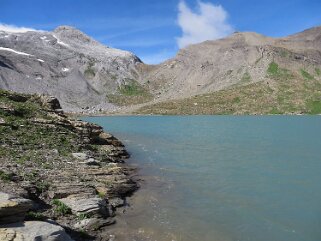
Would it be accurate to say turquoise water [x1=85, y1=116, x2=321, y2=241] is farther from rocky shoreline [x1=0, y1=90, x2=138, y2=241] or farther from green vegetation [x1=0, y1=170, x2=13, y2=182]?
green vegetation [x1=0, y1=170, x2=13, y2=182]

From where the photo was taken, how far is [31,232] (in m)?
16.9

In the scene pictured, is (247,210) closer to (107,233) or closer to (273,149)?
(107,233)

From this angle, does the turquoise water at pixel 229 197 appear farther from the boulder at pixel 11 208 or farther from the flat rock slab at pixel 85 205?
the boulder at pixel 11 208

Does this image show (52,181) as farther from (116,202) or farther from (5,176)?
(116,202)

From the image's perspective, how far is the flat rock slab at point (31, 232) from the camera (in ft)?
52.1

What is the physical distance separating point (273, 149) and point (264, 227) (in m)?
42.9

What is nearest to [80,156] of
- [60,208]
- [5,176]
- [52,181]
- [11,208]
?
[52,181]

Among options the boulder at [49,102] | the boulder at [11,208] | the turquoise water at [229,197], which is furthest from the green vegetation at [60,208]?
the boulder at [49,102]

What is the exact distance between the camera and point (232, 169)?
46406 millimetres

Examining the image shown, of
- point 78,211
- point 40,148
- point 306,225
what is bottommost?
point 306,225

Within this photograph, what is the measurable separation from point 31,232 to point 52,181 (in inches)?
502

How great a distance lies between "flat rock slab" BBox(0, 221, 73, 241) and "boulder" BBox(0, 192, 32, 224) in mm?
465

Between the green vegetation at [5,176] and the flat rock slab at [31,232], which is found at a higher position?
the green vegetation at [5,176]

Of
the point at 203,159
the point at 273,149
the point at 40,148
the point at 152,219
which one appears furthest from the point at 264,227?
the point at 273,149
